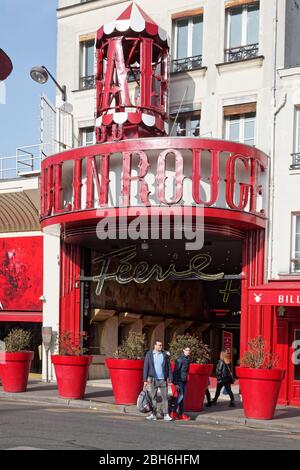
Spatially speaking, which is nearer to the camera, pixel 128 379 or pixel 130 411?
pixel 130 411

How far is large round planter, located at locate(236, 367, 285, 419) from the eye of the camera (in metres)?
16.3

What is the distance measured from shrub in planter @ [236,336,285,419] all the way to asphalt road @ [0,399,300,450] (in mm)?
880

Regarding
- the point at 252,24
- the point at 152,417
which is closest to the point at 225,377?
the point at 152,417

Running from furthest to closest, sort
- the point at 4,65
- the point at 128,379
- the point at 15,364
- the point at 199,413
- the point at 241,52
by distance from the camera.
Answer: the point at 241,52 < the point at 15,364 < the point at 128,379 < the point at 199,413 < the point at 4,65

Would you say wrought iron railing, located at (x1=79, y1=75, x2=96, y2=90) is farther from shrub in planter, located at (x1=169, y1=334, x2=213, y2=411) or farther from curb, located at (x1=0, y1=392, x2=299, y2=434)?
shrub in planter, located at (x1=169, y1=334, x2=213, y2=411)

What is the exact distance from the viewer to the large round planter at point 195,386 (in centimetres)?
1744

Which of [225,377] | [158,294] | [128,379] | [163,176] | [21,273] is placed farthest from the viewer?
[158,294]

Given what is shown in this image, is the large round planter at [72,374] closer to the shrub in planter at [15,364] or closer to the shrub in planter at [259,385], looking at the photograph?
the shrub in planter at [15,364]

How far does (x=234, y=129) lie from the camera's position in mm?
21891

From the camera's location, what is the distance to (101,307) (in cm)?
2505

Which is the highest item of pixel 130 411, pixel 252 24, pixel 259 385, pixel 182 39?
pixel 252 24

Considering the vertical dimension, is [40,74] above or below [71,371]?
above

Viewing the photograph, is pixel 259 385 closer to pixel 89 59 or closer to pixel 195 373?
pixel 195 373

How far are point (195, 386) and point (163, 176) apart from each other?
17.0 ft
